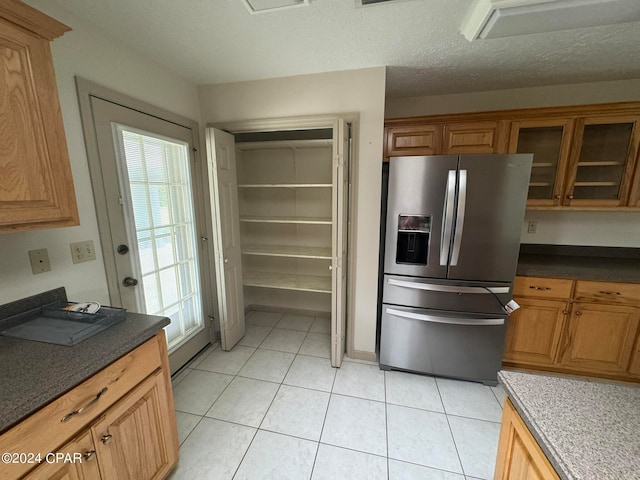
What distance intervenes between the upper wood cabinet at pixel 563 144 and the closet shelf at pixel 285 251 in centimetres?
136

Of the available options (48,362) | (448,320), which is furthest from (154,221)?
(448,320)

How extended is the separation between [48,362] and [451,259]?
2.20m

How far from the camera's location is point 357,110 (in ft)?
6.54

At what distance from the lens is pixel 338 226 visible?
1.94 m

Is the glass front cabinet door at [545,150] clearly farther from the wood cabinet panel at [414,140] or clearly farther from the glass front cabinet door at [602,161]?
the wood cabinet panel at [414,140]

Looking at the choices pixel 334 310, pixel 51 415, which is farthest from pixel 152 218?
pixel 334 310

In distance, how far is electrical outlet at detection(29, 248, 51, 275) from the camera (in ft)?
4.01

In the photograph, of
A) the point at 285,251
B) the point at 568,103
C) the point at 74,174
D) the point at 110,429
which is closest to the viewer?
the point at 110,429

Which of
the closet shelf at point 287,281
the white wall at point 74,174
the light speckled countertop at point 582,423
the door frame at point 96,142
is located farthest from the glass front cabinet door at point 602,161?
the white wall at point 74,174

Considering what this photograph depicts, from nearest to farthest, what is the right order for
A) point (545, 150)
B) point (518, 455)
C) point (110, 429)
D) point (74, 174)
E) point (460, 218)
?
point (518, 455), point (110, 429), point (74, 174), point (460, 218), point (545, 150)

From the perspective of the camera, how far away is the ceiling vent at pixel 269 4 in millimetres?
1240

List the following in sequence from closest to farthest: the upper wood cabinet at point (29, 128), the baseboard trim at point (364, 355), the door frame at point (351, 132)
Result: the upper wood cabinet at point (29, 128)
the door frame at point (351, 132)
the baseboard trim at point (364, 355)

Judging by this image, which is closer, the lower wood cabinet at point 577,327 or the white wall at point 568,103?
the lower wood cabinet at point 577,327

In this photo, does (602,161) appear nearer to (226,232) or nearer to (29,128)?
(226,232)
